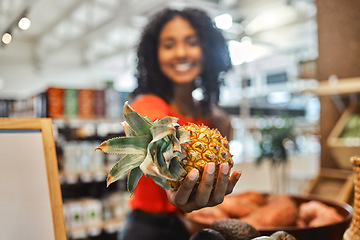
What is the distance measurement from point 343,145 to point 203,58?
1.13m

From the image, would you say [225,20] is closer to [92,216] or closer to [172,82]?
[92,216]

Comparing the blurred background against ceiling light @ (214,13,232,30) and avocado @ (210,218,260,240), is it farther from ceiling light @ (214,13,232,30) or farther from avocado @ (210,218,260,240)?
avocado @ (210,218,260,240)

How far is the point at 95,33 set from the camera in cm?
891

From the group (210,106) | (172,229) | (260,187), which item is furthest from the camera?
(260,187)

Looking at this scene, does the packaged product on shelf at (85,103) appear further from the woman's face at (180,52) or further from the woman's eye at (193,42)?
the woman's eye at (193,42)

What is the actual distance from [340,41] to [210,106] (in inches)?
35.7

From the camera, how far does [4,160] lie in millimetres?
742

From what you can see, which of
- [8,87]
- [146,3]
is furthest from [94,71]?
[146,3]

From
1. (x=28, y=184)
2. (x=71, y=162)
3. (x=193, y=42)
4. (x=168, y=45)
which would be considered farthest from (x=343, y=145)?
(x=71, y=162)

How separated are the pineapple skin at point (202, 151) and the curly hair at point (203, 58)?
3.17 feet

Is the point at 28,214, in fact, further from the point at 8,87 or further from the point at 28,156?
the point at 8,87

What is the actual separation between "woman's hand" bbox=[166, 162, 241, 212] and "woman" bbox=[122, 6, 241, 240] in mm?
578

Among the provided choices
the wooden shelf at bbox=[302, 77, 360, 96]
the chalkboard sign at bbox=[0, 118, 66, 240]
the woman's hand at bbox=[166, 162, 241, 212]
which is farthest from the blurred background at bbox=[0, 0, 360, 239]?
the chalkboard sign at bbox=[0, 118, 66, 240]

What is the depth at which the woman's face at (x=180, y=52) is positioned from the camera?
5.39 feet
